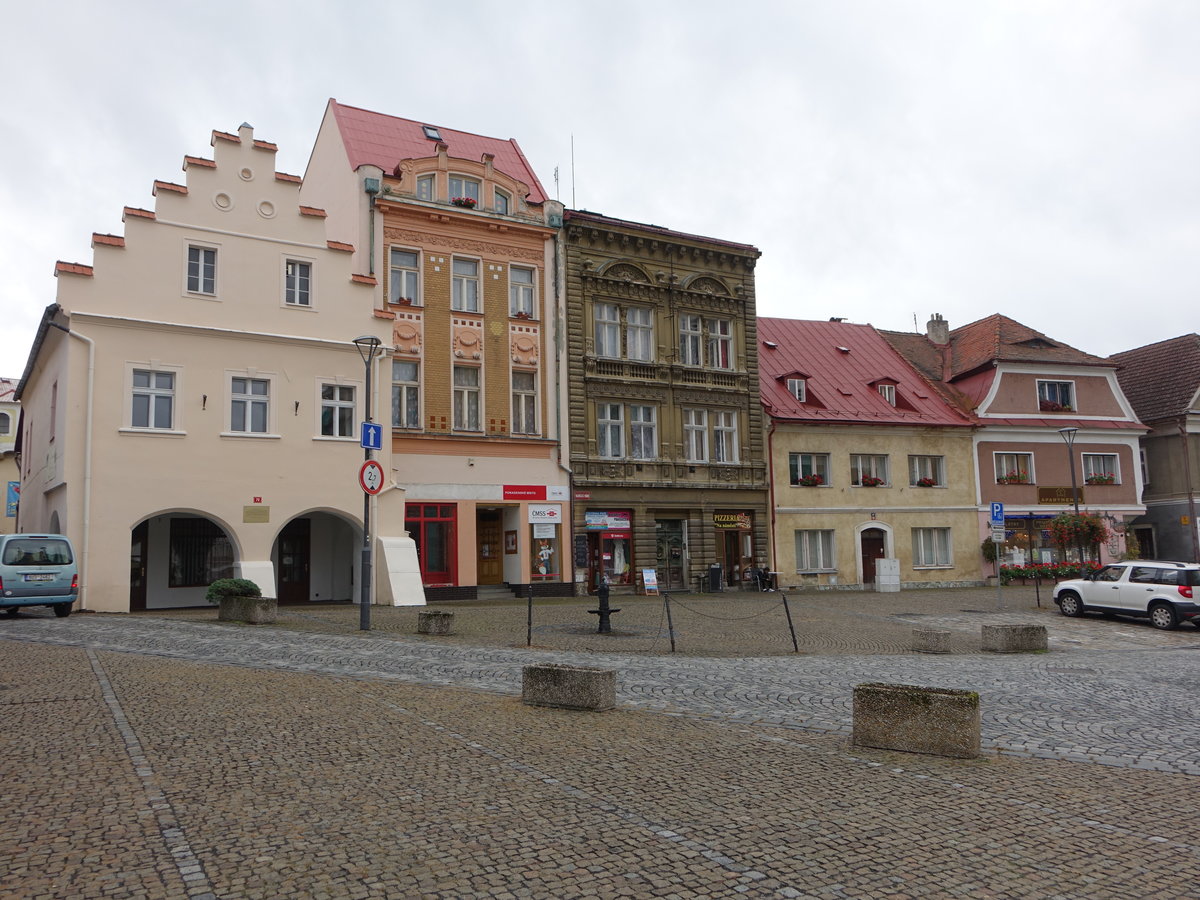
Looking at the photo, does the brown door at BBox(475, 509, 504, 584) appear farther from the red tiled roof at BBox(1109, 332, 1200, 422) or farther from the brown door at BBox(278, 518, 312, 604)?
the red tiled roof at BBox(1109, 332, 1200, 422)

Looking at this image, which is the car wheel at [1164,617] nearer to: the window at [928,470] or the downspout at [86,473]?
the window at [928,470]

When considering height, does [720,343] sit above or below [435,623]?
above

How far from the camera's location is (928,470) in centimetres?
4022

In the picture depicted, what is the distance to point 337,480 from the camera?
26.3 m

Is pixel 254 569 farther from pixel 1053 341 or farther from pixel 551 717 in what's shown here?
pixel 1053 341

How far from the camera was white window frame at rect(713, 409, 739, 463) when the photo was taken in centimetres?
3634

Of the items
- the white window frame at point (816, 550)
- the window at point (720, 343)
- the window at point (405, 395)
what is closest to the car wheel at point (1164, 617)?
the white window frame at point (816, 550)

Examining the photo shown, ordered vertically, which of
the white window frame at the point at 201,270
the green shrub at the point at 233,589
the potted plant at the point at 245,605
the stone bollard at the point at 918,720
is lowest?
the stone bollard at the point at 918,720

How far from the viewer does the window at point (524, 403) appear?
32.3 m

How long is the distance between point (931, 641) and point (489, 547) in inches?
714

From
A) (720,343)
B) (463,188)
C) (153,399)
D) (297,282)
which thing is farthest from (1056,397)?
(153,399)

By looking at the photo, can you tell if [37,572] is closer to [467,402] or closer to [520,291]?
[467,402]

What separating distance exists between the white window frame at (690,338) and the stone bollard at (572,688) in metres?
26.6

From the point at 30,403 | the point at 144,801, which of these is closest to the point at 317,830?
the point at 144,801
